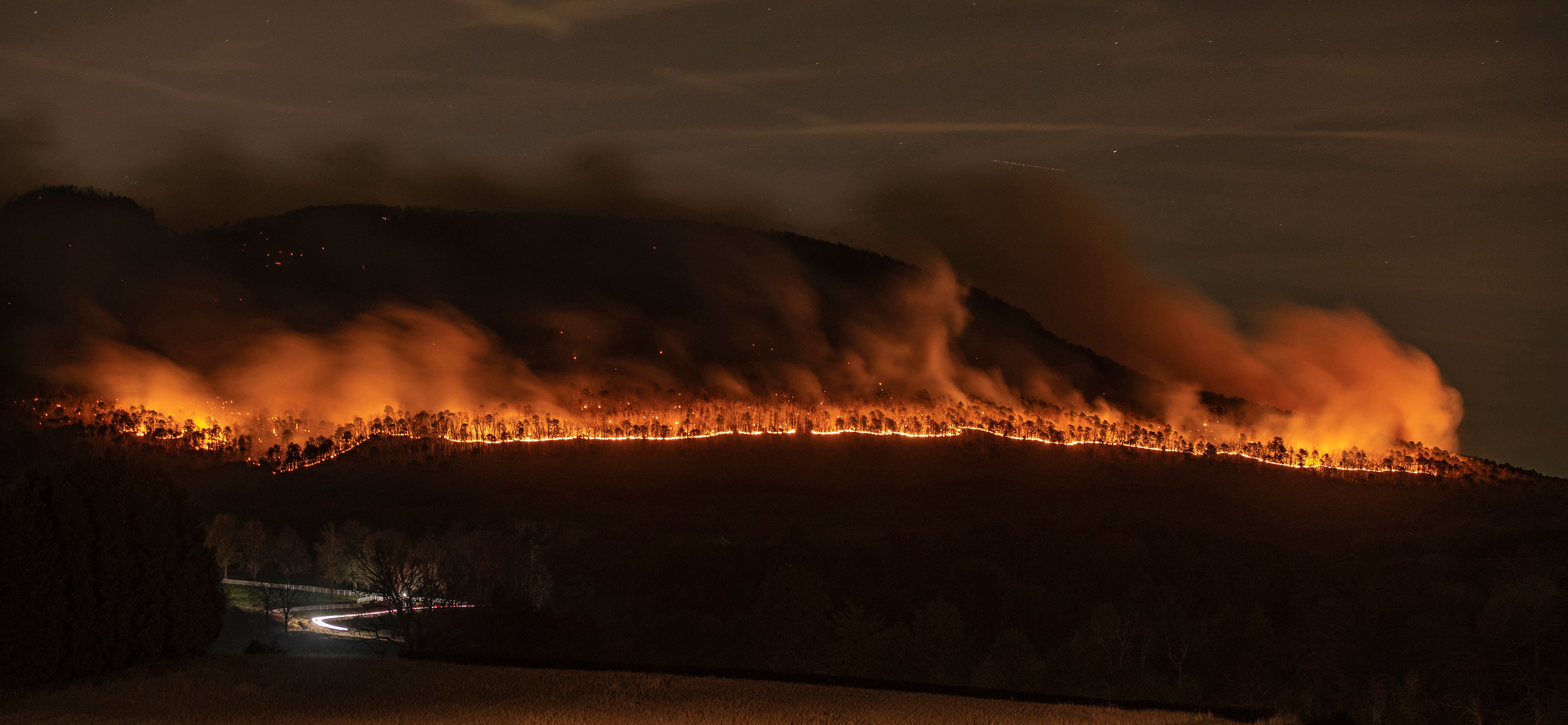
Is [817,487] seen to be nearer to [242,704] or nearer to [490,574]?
[490,574]

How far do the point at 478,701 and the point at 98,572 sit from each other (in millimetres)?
14170

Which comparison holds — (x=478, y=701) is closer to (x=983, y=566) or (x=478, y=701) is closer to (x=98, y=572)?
(x=98, y=572)

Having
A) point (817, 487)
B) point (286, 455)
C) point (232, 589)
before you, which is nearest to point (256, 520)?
point (232, 589)

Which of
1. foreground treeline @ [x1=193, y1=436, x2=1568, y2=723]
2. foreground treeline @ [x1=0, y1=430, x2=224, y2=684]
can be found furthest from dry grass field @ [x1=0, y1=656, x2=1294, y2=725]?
foreground treeline @ [x1=193, y1=436, x2=1568, y2=723]

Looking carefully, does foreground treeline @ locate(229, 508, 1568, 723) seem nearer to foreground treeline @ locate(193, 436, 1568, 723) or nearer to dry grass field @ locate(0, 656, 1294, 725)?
foreground treeline @ locate(193, 436, 1568, 723)

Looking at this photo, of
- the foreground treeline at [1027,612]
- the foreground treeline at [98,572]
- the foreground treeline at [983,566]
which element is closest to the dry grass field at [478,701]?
the foreground treeline at [98,572]

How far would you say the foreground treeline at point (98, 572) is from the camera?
38.1 meters

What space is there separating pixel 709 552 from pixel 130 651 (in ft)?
254

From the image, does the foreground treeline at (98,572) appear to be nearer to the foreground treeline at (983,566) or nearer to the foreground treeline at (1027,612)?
the foreground treeline at (1027,612)

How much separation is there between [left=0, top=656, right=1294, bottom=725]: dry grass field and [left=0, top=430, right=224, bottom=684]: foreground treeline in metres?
1.33

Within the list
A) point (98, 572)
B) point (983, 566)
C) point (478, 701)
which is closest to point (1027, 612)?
point (983, 566)

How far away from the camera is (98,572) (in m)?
40.5

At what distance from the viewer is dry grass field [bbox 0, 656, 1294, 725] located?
33.0 metres

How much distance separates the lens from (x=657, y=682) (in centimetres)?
3822
